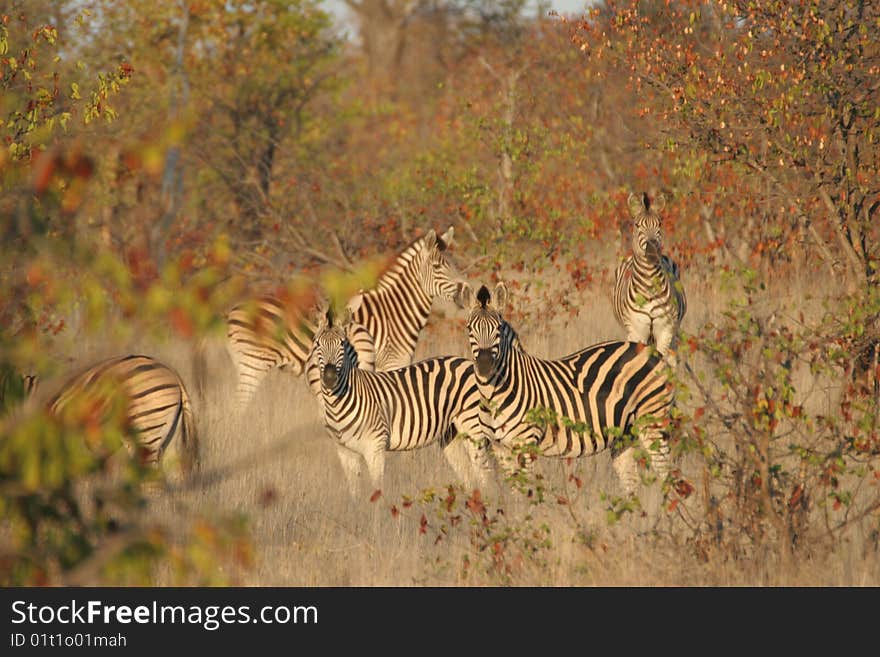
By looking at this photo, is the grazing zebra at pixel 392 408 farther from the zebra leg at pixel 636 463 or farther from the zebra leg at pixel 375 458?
the zebra leg at pixel 636 463

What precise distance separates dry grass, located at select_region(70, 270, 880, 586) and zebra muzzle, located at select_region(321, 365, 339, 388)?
1.50 feet

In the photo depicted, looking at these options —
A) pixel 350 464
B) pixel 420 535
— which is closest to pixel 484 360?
pixel 350 464

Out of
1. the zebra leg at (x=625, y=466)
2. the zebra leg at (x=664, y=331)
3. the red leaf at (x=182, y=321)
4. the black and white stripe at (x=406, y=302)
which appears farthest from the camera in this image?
the zebra leg at (x=664, y=331)

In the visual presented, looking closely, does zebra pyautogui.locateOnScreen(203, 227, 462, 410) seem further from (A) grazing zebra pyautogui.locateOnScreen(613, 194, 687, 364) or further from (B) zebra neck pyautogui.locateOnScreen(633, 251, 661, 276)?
(B) zebra neck pyautogui.locateOnScreen(633, 251, 661, 276)

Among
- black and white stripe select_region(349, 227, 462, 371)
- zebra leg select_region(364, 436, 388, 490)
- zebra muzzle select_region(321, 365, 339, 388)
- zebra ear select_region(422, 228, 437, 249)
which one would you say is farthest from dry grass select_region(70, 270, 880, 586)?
zebra ear select_region(422, 228, 437, 249)

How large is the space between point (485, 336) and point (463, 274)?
5736 mm

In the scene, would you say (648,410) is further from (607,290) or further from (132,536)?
(607,290)

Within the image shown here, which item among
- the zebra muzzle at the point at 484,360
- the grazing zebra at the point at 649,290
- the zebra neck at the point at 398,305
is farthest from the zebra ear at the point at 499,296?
the grazing zebra at the point at 649,290

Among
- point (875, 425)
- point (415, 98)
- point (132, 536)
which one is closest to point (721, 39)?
point (875, 425)

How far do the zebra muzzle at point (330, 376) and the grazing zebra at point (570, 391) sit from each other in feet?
3.19

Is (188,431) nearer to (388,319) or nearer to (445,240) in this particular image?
(388,319)

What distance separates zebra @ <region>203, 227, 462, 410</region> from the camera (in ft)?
40.6

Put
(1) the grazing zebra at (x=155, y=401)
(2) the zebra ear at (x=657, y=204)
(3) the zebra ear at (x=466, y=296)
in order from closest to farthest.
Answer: (1) the grazing zebra at (x=155, y=401) → (3) the zebra ear at (x=466, y=296) → (2) the zebra ear at (x=657, y=204)

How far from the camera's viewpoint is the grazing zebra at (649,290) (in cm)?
1305
